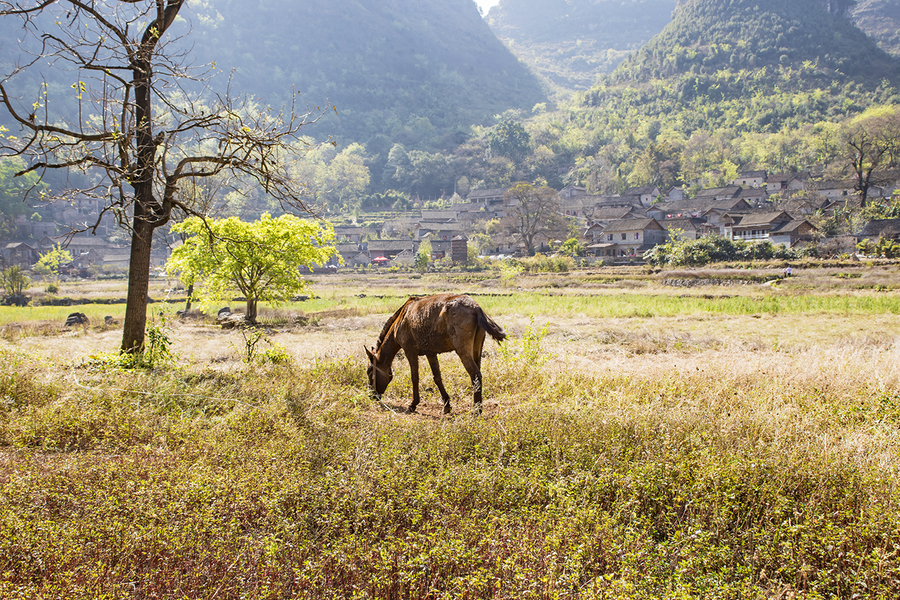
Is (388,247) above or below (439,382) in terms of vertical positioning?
above

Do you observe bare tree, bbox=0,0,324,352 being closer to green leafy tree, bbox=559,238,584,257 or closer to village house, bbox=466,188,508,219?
green leafy tree, bbox=559,238,584,257

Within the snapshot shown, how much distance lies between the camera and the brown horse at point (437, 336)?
22.2 feet

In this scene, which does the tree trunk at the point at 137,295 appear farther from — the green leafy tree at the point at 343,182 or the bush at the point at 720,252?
the green leafy tree at the point at 343,182

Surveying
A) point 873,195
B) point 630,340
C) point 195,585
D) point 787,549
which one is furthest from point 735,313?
point 873,195

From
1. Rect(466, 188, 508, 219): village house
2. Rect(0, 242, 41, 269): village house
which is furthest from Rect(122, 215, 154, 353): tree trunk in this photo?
Rect(466, 188, 508, 219): village house

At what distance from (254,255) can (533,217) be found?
6037cm

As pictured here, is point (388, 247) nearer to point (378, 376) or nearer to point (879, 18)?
point (378, 376)

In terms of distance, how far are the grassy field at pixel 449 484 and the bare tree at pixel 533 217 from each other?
60.2 meters

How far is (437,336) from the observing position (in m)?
7.02

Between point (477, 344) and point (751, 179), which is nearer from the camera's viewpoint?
point (477, 344)

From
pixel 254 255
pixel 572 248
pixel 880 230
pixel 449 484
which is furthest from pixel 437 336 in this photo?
pixel 880 230

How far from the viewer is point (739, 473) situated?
4.09 metres

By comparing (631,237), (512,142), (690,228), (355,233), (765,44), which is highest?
(765,44)

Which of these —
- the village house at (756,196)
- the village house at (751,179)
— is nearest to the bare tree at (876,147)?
the village house at (756,196)
